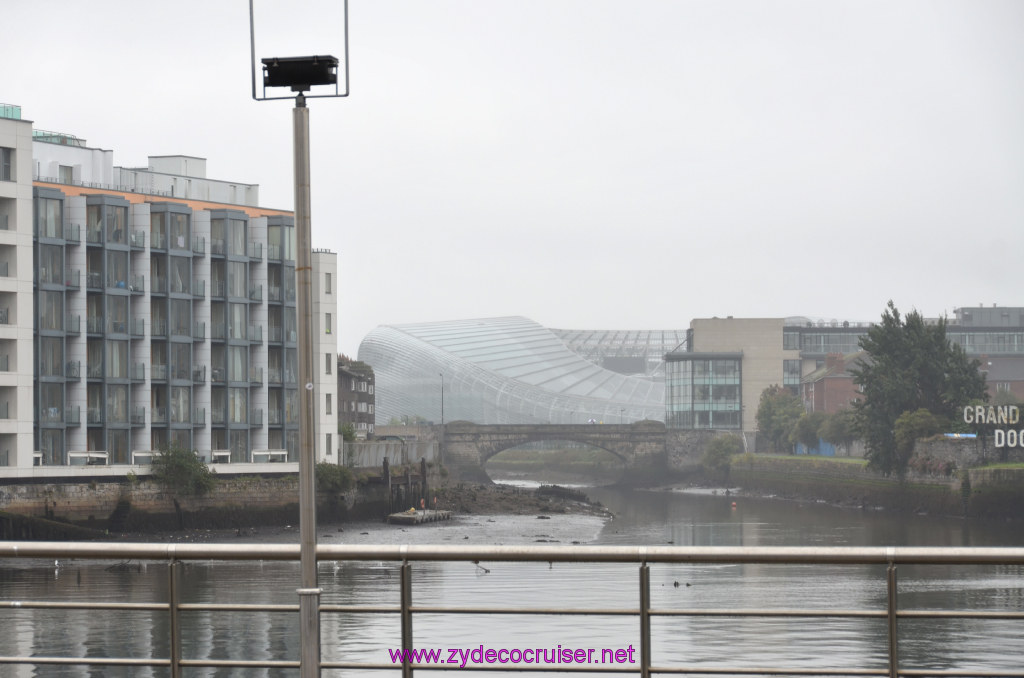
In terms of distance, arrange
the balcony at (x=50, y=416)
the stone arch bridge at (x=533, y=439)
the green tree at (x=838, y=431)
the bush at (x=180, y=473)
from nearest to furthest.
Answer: the balcony at (x=50, y=416) → the bush at (x=180, y=473) → the green tree at (x=838, y=431) → the stone arch bridge at (x=533, y=439)

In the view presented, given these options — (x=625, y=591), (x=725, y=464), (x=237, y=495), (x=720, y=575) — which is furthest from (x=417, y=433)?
(x=625, y=591)

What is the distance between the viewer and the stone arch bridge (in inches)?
4951

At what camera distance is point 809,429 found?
357 ft

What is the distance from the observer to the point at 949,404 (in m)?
84.4

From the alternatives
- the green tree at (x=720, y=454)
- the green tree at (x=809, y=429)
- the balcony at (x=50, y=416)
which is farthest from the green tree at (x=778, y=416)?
the balcony at (x=50, y=416)

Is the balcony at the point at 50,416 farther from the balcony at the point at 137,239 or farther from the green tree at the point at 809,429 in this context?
the green tree at the point at 809,429

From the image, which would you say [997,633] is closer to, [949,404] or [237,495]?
[237,495]

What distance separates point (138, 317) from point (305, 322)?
192 ft

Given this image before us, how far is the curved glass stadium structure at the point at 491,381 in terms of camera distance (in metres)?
171

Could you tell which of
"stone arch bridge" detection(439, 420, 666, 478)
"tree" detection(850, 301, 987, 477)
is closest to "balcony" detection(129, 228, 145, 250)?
"tree" detection(850, 301, 987, 477)

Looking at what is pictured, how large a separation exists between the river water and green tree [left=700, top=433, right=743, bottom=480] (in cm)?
5729

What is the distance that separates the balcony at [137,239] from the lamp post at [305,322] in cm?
5722

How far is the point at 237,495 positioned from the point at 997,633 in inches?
1552

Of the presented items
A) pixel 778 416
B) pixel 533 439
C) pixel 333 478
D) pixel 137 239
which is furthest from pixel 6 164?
pixel 778 416
